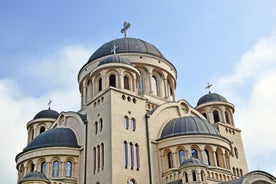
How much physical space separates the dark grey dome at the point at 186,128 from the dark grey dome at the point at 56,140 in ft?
20.9

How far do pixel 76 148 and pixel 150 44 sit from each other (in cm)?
1311

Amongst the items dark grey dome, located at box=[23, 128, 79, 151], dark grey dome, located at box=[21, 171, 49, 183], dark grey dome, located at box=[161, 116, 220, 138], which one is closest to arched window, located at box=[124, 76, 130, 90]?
dark grey dome, located at box=[161, 116, 220, 138]

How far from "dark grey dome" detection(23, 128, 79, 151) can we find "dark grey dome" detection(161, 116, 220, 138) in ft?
20.9

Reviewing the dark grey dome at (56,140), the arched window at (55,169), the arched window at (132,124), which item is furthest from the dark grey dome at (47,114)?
the arched window at (132,124)

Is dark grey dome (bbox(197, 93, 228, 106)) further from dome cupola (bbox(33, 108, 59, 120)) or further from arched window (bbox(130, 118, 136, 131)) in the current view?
dome cupola (bbox(33, 108, 59, 120))

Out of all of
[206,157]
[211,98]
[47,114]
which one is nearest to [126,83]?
[206,157]

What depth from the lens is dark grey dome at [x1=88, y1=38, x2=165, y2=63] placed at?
31.4 meters

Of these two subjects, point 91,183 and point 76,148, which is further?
point 76,148

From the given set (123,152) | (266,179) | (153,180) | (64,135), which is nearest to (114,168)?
(123,152)

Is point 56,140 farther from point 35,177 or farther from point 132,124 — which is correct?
point 132,124

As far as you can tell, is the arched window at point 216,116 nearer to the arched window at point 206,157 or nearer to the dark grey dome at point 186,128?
the dark grey dome at point 186,128

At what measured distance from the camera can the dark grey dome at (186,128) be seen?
24.7 metres

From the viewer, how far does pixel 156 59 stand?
31438mm

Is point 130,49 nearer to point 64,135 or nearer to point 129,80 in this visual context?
point 129,80
